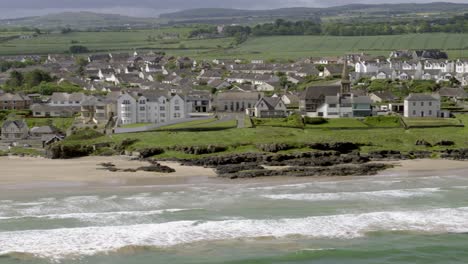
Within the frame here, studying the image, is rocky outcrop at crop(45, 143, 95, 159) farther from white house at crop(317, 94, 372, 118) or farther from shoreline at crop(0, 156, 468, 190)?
white house at crop(317, 94, 372, 118)

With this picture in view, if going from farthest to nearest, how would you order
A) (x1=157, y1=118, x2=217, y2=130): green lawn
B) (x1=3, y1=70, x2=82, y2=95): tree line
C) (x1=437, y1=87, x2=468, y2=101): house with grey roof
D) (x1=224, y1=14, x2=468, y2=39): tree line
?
(x1=224, y1=14, x2=468, y2=39): tree line
(x1=3, y1=70, x2=82, y2=95): tree line
(x1=437, y1=87, x2=468, y2=101): house with grey roof
(x1=157, y1=118, x2=217, y2=130): green lawn

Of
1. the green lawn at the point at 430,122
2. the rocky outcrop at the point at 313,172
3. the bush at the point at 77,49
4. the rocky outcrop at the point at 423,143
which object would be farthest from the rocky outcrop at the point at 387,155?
the bush at the point at 77,49

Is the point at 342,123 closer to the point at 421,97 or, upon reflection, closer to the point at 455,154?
the point at 421,97

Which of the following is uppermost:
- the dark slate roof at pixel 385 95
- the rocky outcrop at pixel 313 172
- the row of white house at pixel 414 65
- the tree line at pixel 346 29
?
the tree line at pixel 346 29

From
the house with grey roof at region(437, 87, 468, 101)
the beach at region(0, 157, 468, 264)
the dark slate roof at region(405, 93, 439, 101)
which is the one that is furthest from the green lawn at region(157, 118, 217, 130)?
the house with grey roof at region(437, 87, 468, 101)

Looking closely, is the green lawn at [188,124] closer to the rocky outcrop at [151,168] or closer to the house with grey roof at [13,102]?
the rocky outcrop at [151,168]

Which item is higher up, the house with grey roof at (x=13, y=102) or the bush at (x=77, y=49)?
the bush at (x=77, y=49)

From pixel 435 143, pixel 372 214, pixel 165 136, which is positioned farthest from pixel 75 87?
pixel 372 214
